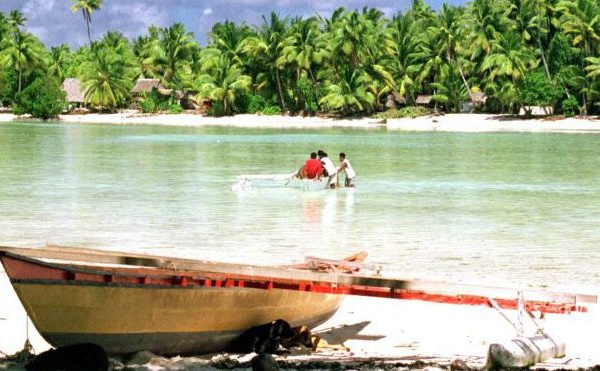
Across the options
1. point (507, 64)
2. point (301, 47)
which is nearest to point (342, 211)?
point (507, 64)

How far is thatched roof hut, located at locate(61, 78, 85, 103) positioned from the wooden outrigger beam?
286 feet

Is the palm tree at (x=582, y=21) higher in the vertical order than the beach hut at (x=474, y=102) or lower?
higher

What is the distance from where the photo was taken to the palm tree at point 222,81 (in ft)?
262

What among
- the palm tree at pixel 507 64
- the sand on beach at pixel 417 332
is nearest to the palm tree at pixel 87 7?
the palm tree at pixel 507 64

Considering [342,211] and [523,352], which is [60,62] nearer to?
[342,211]

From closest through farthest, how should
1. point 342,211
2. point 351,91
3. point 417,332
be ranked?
point 417,332
point 342,211
point 351,91

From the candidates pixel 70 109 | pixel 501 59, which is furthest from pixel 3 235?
pixel 70 109

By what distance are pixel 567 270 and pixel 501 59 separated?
55630mm

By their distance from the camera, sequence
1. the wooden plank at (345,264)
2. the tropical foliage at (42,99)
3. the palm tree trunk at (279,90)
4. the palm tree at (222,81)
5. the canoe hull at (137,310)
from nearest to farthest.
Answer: the canoe hull at (137,310)
the wooden plank at (345,264)
the palm tree at (222,81)
the palm tree trunk at (279,90)
the tropical foliage at (42,99)

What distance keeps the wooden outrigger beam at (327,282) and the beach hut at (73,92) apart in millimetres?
87273

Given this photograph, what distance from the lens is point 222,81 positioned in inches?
3174

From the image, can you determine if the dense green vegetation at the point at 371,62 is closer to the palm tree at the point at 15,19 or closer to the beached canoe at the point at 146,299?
the palm tree at the point at 15,19

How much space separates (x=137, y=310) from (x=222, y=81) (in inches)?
2891

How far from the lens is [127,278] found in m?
7.68
